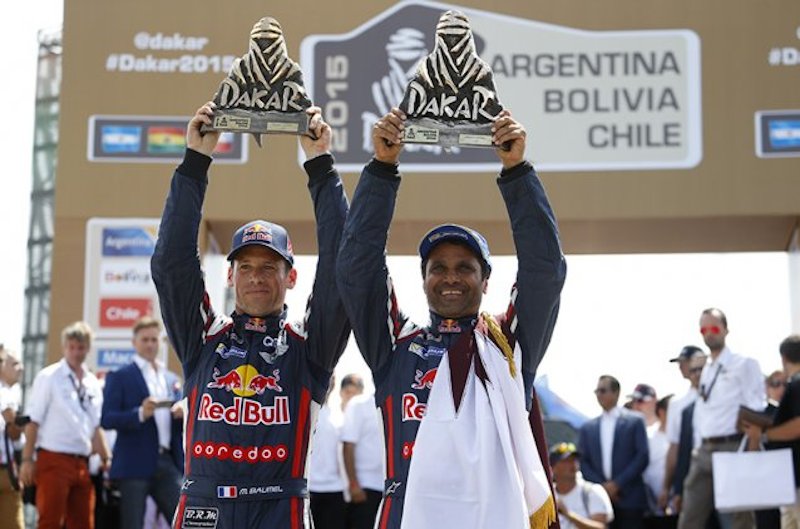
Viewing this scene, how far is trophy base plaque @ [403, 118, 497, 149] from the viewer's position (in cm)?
407

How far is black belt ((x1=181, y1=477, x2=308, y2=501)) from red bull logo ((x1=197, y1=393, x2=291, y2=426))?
0.64ft

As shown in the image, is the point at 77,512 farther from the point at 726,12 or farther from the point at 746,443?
the point at 726,12

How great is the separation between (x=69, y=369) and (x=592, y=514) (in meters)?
3.97

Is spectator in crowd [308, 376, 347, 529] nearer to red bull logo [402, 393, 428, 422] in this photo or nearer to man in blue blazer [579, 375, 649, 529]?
man in blue blazer [579, 375, 649, 529]

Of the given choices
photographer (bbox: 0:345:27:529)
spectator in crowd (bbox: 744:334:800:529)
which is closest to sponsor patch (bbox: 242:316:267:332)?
spectator in crowd (bbox: 744:334:800:529)

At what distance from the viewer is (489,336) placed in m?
3.89

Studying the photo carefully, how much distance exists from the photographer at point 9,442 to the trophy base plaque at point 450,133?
20.5 feet

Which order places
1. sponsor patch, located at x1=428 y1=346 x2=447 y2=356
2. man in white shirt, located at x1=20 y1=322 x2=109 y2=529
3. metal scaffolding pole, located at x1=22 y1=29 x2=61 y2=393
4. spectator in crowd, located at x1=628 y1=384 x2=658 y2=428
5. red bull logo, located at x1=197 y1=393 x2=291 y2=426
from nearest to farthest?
sponsor patch, located at x1=428 y1=346 x2=447 y2=356 → red bull logo, located at x1=197 y1=393 x2=291 y2=426 → man in white shirt, located at x1=20 y1=322 x2=109 y2=529 → spectator in crowd, located at x1=628 y1=384 x2=658 y2=428 → metal scaffolding pole, located at x1=22 y1=29 x2=61 y2=393

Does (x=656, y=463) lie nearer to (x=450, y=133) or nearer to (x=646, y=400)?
(x=646, y=400)

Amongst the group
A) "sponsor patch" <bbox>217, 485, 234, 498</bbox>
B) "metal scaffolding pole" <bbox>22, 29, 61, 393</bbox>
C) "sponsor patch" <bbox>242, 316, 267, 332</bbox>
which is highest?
"metal scaffolding pole" <bbox>22, 29, 61, 393</bbox>

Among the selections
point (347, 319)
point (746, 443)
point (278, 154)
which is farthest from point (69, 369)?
point (347, 319)

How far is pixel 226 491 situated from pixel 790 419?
17.1ft

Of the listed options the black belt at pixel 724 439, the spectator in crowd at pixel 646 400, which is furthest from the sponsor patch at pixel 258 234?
the spectator in crowd at pixel 646 400

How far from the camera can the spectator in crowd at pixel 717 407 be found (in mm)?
9211
